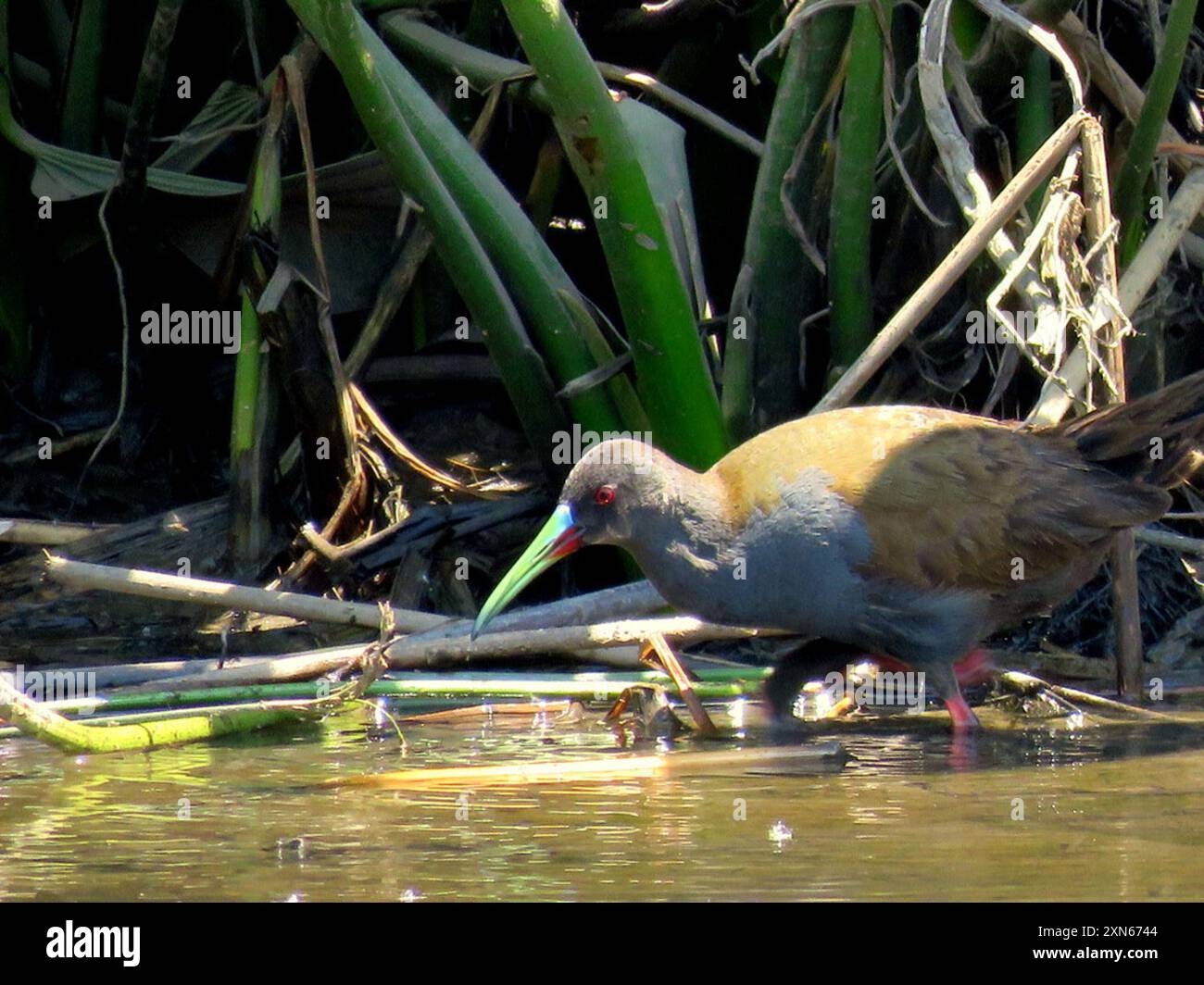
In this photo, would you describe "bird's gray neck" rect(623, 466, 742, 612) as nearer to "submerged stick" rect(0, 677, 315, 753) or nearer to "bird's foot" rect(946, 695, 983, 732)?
"bird's foot" rect(946, 695, 983, 732)

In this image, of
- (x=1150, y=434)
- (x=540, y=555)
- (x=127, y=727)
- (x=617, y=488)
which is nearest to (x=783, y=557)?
(x=617, y=488)

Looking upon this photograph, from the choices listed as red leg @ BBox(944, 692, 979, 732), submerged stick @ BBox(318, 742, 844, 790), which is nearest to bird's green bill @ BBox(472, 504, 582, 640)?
submerged stick @ BBox(318, 742, 844, 790)

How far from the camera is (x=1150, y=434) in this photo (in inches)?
175

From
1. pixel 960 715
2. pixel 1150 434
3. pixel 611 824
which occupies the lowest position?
pixel 611 824

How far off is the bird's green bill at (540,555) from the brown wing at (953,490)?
0.42 metres

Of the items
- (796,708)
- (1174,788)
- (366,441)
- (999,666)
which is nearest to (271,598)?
(366,441)

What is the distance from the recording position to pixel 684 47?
6.03 meters

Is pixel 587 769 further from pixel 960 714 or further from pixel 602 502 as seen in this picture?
pixel 960 714

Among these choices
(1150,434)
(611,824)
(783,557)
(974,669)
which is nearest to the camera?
(611,824)

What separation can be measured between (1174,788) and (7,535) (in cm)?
335

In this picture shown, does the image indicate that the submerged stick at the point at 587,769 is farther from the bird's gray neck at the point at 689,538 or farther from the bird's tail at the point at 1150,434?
the bird's tail at the point at 1150,434

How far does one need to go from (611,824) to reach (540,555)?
1.00m

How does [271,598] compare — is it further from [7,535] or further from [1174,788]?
[1174,788]

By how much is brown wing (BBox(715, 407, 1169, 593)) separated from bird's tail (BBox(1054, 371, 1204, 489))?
0.05 metres
